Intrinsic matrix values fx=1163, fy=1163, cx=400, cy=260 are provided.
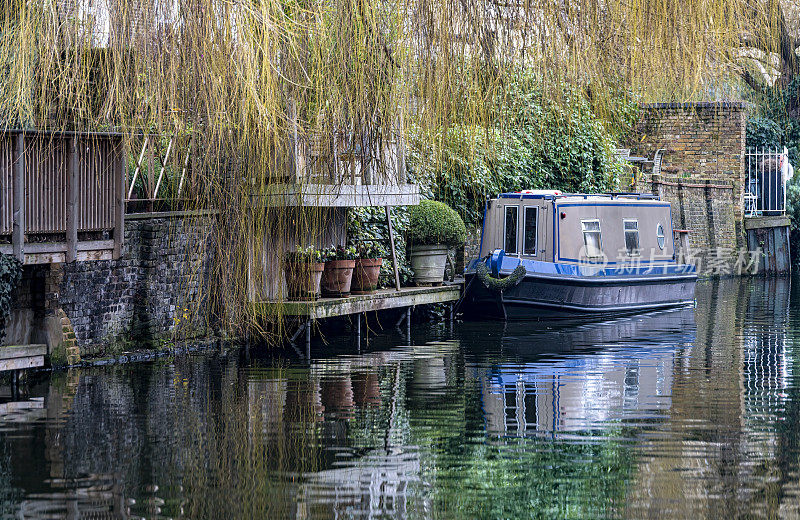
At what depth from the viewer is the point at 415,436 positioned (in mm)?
8430

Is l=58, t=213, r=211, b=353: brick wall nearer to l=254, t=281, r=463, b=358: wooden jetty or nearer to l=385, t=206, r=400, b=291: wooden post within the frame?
l=254, t=281, r=463, b=358: wooden jetty

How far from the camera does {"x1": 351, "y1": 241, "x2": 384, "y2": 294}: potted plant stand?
1611 cm

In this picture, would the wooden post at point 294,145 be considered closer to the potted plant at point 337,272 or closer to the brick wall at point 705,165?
the potted plant at point 337,272

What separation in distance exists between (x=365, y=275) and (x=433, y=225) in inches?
89.8

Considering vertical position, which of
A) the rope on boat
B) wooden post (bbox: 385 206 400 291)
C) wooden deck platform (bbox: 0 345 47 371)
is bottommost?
wooden deck platform (bbox: 0 345 47 371)

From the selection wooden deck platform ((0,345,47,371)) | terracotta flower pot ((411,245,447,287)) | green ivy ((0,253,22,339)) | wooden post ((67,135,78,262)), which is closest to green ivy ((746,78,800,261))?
terracotta flower pot ((411,245,447,287))

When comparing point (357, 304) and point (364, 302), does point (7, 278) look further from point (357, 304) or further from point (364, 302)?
point (364, 302)

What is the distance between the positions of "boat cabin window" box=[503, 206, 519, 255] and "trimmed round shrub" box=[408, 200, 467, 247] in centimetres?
128

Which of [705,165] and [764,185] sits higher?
[705,165]

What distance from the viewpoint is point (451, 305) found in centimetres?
1894

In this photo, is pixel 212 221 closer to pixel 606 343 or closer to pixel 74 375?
pixel 74 375

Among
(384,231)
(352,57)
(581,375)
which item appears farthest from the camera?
(384,231)

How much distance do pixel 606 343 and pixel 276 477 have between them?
30.6ft

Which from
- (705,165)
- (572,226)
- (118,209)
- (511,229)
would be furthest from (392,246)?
(705,165)
